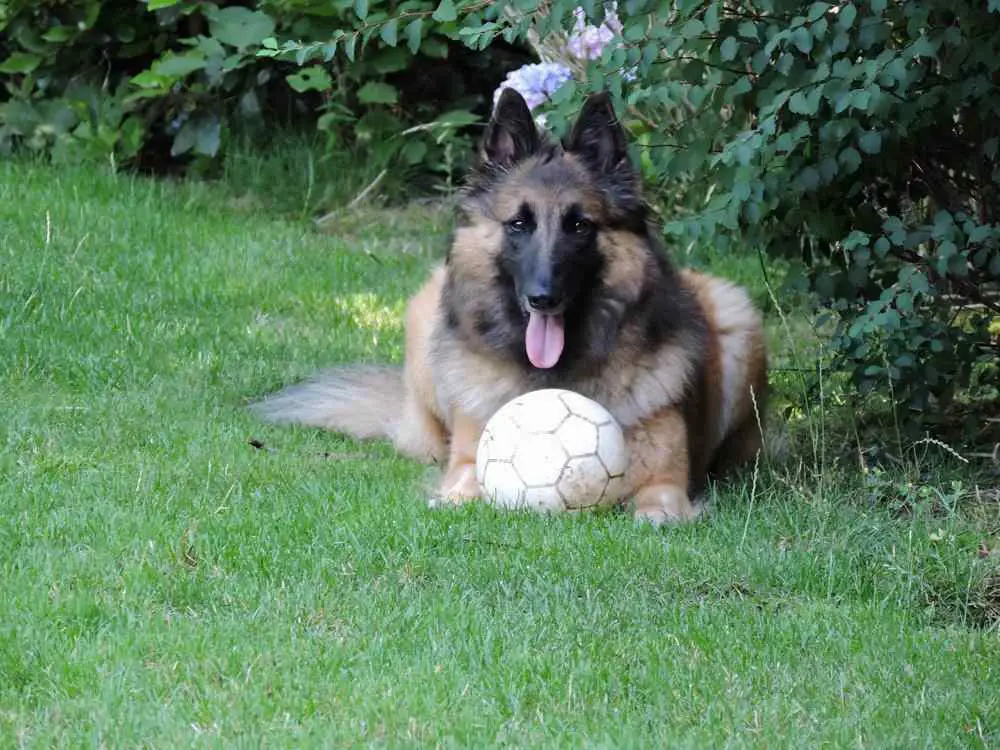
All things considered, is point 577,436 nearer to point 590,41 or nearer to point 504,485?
point 504,485

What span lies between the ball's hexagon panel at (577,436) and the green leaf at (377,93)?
5.43 m

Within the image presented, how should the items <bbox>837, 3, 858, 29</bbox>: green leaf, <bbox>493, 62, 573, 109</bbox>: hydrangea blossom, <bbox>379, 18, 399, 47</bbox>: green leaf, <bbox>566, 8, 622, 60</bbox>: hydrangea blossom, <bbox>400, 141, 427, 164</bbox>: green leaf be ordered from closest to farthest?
<bbox>837, 3, 858, 29</bbox>: green leaf, <bbox>379, 18, 399, 47</bbox>: green leaf, <bbox>566, 8, 622, 60</bbox>: hydrangea blossom, <bbox>493, 62, 573, 109</bbox>: hydrangea blossom, <bbox>400, 141, 427, 164</bbox>: green leaf

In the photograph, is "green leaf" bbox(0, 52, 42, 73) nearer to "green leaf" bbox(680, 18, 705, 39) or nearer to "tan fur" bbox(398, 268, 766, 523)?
"tan fur" bbox(398, 268, 766, 523)

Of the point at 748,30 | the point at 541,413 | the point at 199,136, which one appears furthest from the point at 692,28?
the point at 199,136

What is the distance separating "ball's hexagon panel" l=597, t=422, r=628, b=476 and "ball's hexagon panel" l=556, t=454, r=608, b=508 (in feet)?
0.10

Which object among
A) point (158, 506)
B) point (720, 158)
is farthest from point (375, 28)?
point (158, 506)

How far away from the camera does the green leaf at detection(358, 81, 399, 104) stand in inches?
398

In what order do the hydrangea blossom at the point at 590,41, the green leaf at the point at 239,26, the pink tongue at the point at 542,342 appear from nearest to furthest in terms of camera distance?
the pink tongue at the point at 542,342 → the hydrangea blossom at the point at 590,41 → the green leaf at the point at 239,26

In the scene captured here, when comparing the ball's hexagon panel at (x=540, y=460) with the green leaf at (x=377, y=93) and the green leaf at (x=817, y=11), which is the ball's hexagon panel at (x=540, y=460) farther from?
the green leaf at (x=377, y=93)

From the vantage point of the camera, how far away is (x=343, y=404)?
6.48 m

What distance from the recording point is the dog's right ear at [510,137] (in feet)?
18.3

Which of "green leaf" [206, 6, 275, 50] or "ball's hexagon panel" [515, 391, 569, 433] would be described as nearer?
"ball's hexagon panel" [515, 391, 569, 433]

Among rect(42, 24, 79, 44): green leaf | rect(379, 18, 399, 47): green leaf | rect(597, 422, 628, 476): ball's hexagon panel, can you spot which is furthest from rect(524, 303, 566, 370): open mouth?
rect(42, 24, 79, 44): green leaf

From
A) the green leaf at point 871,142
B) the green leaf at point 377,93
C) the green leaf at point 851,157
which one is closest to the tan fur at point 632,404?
the green leaf at point 851,157
